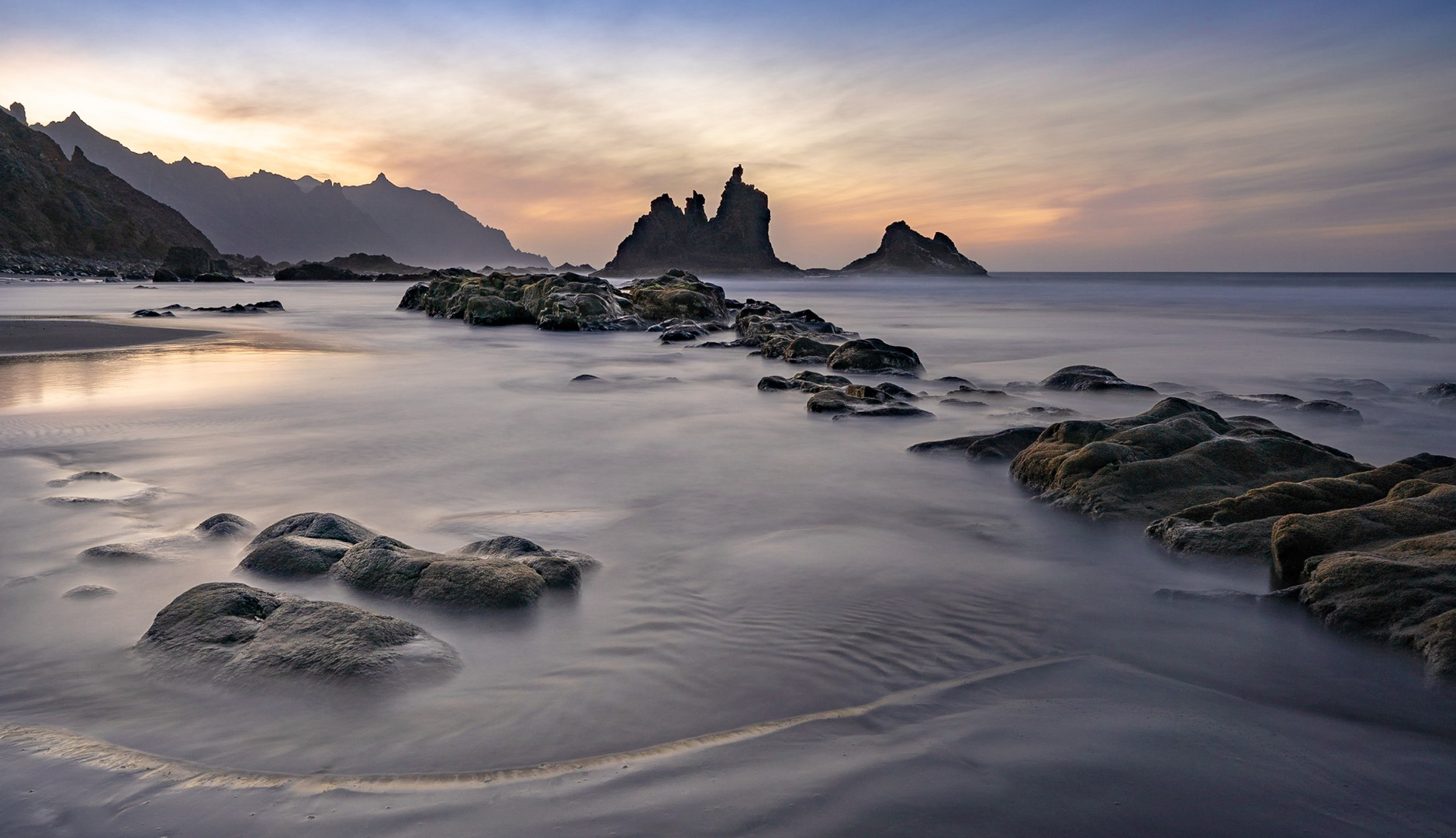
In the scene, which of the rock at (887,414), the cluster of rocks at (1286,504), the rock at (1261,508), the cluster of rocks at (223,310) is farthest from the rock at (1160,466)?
the cluster of rocks at (223,310)

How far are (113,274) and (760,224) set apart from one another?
343ft

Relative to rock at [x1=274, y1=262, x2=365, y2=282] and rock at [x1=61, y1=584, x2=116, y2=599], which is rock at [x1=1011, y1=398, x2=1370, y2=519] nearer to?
rock at [x1=61, y1=584, x2=116, y2=599]

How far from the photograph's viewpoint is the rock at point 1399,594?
3207 mm

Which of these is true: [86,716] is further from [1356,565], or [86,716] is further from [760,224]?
[760,224]

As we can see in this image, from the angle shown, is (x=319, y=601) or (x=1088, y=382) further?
(x=1088, y=382)

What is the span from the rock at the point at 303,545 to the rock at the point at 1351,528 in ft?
16.4

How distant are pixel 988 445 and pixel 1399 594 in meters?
3.93

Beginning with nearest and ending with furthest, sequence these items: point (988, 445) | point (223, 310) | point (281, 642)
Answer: point (281, 642) < point (988, 445) < point (223, 310)

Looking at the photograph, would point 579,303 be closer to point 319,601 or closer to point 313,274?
point 319,601

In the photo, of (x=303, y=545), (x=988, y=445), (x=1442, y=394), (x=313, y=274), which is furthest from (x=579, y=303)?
(x=313, y=274)

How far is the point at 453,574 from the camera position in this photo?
3.75m

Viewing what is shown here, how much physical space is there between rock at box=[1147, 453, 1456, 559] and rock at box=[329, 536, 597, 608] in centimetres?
363

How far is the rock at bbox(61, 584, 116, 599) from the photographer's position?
3.75m

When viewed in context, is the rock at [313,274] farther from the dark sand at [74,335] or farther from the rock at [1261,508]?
the rock at [1261,508]
